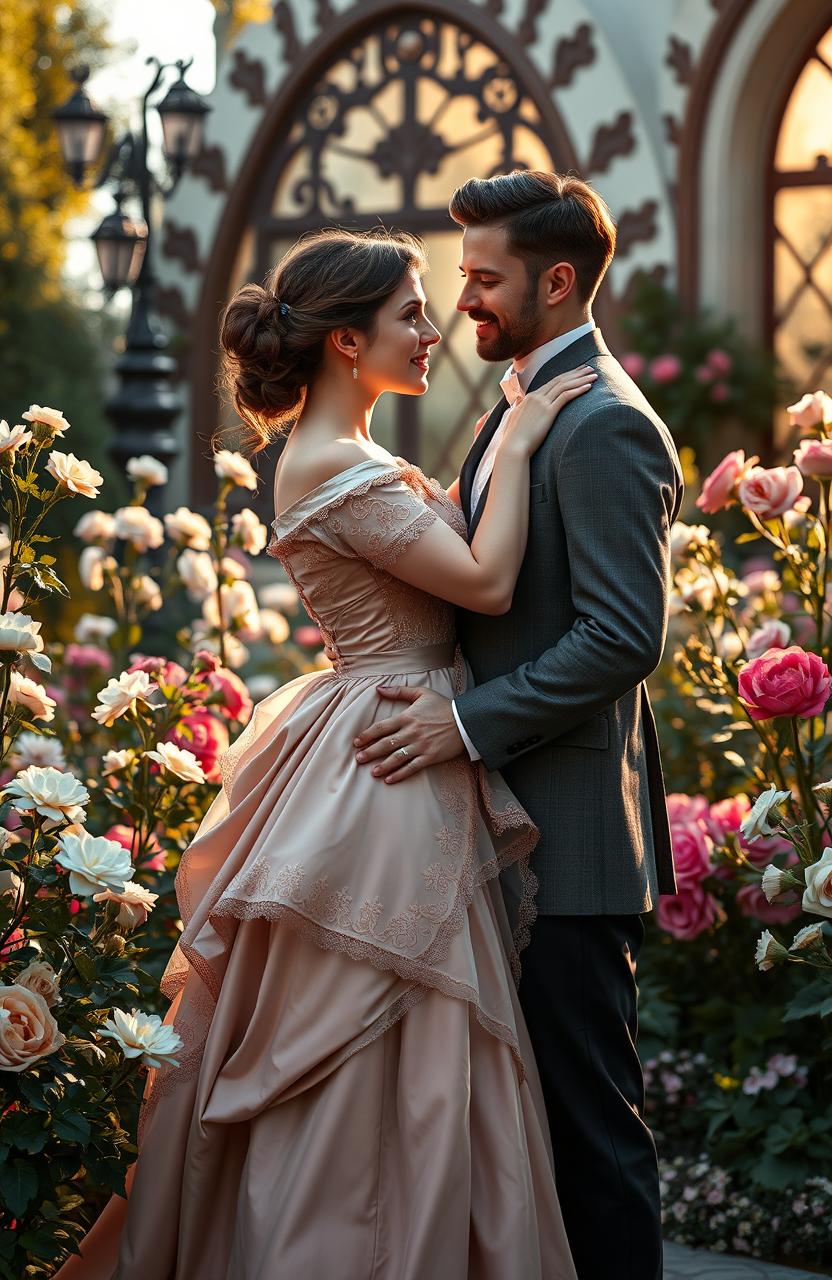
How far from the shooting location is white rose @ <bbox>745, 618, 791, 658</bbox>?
3.47 metres

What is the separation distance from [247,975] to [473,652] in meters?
0.67

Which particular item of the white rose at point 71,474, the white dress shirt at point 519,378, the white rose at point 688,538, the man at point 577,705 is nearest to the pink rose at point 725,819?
the white rose at point 688,538

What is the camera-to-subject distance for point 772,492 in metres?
3.24

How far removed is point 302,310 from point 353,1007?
118 cm

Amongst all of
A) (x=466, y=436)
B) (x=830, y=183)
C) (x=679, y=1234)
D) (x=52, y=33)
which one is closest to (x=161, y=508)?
(x=466, y=436)

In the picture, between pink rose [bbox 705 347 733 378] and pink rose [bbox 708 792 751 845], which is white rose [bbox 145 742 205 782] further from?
pink rose [bbox 705 347 733 378]

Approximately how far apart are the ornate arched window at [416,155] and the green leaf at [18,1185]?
693 cm

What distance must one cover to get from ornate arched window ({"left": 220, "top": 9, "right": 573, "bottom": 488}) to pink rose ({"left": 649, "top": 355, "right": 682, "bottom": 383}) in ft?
3.74

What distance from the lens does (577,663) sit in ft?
8.19

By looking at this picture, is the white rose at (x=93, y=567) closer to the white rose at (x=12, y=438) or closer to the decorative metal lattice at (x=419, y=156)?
the white rose at (x=12, y=438)

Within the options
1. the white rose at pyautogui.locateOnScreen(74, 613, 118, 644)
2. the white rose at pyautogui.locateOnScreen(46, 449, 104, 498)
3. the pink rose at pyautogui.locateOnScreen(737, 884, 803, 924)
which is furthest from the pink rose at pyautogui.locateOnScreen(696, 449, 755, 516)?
the white rose at pyautogui.locateOnScreen(74, 613, 118, 644)

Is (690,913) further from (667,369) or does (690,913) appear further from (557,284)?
(667,369)

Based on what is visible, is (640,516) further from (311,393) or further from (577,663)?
(311,393)

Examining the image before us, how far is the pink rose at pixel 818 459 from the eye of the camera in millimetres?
3145
